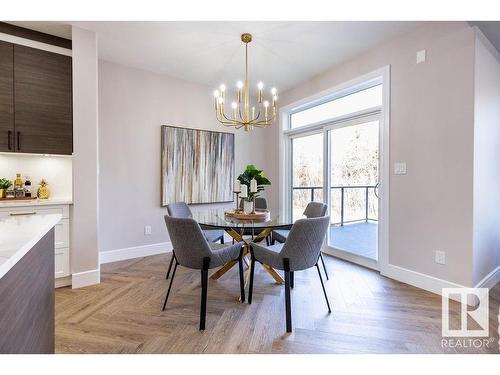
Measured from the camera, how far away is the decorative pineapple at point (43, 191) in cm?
289

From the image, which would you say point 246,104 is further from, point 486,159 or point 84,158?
point 486,159

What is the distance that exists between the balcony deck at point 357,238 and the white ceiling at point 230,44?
2.15 meters

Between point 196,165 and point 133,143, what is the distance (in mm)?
938

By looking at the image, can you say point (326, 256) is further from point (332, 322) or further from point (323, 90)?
point (323, 90)

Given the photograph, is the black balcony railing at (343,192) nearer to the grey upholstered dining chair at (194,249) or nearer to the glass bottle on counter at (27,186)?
the grey upholstered dining chair at (194,249)

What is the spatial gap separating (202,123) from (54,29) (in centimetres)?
202

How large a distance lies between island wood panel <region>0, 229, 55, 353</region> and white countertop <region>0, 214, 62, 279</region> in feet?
0.22

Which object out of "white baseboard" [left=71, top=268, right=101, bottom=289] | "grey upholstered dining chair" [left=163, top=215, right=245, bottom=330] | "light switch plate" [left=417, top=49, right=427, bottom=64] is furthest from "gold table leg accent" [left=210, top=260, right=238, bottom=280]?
"light switch plate" [left=417, top=49, right=427, bottom=64]

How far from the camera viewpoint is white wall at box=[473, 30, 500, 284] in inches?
90.7

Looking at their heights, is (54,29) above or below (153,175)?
above

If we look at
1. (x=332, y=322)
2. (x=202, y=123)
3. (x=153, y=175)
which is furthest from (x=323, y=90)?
(x=332, y=322)

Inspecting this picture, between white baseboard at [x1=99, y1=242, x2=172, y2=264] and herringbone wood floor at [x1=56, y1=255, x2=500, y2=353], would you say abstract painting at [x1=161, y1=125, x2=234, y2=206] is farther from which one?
herringbone wood floor at [x1=56, y1=255, x2=500, y2=353]
